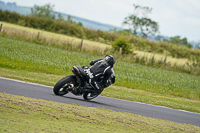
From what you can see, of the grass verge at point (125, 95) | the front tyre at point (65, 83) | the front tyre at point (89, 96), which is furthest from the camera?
the grass verge at point (125, 95)

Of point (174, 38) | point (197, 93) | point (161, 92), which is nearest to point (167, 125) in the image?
point (161, 92)

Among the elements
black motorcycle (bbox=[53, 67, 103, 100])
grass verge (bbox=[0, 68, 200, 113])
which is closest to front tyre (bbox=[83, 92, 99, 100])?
black motorcycle (bbox=[53, 67, 103, 100])

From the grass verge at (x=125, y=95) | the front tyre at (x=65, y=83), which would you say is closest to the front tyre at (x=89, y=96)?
the front tyre at (x=65, y=83)

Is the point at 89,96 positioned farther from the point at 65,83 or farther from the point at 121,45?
the point at 121,45

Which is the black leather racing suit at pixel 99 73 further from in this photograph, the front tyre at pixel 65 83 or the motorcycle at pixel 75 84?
the front tyre at pixel 65 83

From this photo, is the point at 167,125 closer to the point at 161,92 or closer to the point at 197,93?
the point at 161,92

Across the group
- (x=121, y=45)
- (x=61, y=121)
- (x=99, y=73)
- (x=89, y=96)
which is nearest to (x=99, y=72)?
(x=99, y=73)

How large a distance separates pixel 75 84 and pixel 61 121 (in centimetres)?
391

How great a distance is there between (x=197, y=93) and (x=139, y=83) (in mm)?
3898

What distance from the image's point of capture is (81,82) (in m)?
11.0

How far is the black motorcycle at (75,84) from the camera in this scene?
10.7 metres

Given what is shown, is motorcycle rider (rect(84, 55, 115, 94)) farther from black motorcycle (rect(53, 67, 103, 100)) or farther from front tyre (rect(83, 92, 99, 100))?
front tyre (rect(83, 92, 99, 100))

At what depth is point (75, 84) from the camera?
10.9 m

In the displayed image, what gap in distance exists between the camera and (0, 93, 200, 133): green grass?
243 inches
